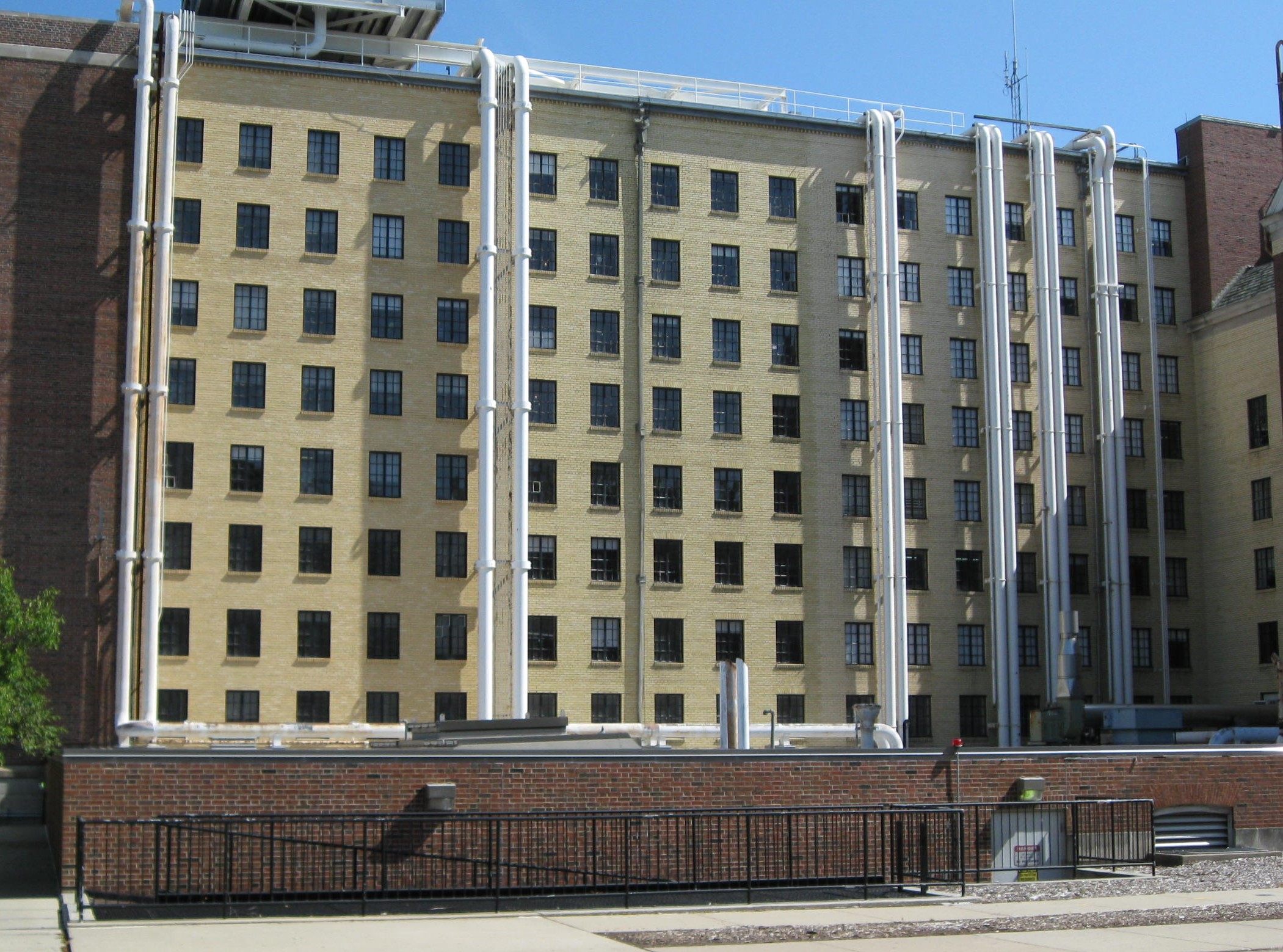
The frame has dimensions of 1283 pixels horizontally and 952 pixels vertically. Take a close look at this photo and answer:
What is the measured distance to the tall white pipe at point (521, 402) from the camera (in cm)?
5666

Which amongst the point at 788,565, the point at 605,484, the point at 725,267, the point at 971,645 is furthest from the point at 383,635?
the point at 971,645

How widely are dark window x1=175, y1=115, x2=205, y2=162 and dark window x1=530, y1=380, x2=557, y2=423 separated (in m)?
15.0

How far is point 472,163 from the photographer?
61.2m

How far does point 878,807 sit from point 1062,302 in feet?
151

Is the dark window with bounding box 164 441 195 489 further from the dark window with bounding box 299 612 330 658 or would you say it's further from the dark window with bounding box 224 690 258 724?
the dark window with bounding box 224 690 258 724

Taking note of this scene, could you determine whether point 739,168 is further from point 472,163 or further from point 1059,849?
point 1059,849

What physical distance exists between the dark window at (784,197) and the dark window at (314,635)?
81.8ft

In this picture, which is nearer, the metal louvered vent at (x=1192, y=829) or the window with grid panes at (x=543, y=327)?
the metal louvered vent at (x=1192, y=829)

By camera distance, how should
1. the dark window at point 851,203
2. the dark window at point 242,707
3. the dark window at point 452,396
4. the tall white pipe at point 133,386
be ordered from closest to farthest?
the tall white pipe at point 133,386 < the dark window at point 242,707 < the dark window at point 452,396 < the dark window at point 851,203

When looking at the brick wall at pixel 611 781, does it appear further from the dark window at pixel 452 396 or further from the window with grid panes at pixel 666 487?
the window with grid panes at pixel 666 487

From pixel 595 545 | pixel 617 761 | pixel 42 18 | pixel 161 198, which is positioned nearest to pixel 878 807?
pixel 617 761

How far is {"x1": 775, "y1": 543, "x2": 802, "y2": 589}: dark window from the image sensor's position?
62.8 meters

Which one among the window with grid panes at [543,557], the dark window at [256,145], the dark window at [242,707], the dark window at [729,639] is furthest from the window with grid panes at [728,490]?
the dark window at [256,145]

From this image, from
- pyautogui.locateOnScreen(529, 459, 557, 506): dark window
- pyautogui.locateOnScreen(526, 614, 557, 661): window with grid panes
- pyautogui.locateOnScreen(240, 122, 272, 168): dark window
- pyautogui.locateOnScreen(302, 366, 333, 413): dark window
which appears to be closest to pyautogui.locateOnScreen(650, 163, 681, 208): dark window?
pyautogui.locateOnScreen(529, 459, 557, 506): dark window
